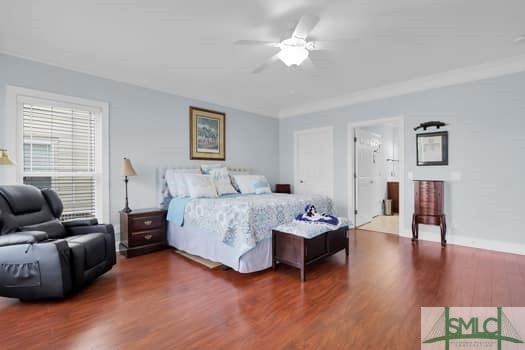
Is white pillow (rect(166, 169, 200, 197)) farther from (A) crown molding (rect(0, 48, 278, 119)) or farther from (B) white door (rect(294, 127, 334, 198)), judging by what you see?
(B) white door (rect(294, 127, 334, 198))

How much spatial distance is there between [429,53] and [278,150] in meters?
3.73

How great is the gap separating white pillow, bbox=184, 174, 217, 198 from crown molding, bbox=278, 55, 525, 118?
3.01 m

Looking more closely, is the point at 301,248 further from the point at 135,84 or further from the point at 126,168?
the point at 135,84

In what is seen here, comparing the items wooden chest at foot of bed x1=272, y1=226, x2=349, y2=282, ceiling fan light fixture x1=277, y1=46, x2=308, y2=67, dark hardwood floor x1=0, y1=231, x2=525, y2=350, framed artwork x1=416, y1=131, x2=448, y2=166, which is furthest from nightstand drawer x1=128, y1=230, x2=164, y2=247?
framed artwork x1=416, y1=131, x2=448, y2=166

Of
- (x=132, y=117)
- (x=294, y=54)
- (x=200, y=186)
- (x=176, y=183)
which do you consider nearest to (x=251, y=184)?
(x=200, y=186)

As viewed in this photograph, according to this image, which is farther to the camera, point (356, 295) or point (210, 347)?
point (356, 295)

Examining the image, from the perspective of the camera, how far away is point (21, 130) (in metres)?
3.14

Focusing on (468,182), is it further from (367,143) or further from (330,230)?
(330,230)

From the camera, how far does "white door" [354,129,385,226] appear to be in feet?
17.4

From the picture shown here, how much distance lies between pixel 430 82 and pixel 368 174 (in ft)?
7.15

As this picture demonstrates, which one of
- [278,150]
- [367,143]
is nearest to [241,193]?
[278,150]

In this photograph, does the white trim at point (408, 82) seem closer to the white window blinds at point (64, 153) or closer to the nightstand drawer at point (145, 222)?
the white window blinds at point (64, 153)

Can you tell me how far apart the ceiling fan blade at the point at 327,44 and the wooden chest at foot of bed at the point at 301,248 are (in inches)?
84.5

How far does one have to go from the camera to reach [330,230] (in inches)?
122
